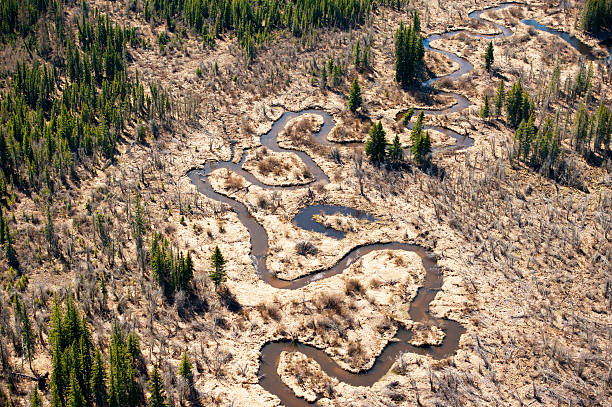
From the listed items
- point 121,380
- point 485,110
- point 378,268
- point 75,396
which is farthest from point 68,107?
point 485,110

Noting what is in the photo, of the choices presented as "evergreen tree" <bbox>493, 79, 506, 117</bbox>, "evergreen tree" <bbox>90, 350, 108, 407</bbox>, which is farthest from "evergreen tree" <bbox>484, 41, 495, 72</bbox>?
"evergreen tree" <bbox>90, 350, 108, 407</bbox>

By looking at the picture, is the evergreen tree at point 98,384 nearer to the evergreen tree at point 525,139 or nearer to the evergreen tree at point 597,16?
the evergreen tree at point 525,139

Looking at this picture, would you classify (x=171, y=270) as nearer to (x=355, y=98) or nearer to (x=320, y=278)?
(x=320, y=278)

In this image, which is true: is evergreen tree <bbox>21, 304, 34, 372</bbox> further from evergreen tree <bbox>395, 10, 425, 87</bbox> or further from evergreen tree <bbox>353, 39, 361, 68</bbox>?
evergreen tree <bbox>353, 39, 361, 68</bbox>

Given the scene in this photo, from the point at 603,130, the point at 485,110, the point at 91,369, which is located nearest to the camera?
the point at 91,369

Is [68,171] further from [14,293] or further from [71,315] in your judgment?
[71,315]

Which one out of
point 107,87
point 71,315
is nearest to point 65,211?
point 71,315
